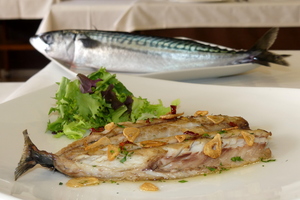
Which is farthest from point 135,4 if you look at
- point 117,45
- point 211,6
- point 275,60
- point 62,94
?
point 62,94

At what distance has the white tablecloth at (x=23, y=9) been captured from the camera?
505cm

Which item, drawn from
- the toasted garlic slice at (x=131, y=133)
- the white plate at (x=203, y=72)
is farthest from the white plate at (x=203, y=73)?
the toasted garlic slice at (x=131, y=133)

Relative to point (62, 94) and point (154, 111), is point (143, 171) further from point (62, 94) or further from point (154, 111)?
point (62, 94)

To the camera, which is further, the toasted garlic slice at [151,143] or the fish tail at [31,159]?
the toasted garlic slice at [151,143]

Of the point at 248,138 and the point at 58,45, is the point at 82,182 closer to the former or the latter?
the point at 248,138

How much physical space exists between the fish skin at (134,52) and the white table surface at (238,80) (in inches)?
3.2

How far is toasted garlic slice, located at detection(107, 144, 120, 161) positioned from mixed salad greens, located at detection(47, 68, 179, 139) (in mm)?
375

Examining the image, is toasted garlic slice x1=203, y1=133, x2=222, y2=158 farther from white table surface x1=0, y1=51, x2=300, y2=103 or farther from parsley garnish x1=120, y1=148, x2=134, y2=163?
white table surface x1=0, y1=51, x2=300, y2=103

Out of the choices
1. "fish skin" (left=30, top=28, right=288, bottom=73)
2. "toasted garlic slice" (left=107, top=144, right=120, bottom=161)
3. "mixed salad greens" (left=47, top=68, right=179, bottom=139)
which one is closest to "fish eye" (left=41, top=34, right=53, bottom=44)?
"fish skin" (left=30, top=28, right=288, bottom=73)

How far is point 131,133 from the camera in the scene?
4.42ft

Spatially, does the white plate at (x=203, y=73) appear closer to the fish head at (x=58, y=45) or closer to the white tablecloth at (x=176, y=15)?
the fish head at (x=58, y=45)

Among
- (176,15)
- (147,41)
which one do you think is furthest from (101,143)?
(176,15)

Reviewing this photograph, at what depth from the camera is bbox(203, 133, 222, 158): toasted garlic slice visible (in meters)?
1.28

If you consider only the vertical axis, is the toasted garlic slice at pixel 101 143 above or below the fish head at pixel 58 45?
above
